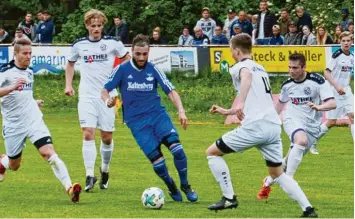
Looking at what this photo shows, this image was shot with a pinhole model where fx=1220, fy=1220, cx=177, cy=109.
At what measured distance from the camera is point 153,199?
46.3 ft

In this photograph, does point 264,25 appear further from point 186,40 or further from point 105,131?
point 105,131

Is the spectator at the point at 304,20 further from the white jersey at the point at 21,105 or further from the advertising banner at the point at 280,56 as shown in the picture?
the white jersey at the point at 21,105

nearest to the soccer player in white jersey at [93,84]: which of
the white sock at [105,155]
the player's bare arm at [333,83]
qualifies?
the white sock at [105,155]

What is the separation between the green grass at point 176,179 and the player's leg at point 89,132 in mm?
200

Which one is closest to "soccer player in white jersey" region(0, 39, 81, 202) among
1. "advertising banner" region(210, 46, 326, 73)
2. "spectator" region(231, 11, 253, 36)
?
"advertising banner" region(210, 46, 326, 73)

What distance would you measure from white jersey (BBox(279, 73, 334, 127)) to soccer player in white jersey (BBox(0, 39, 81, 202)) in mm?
3098

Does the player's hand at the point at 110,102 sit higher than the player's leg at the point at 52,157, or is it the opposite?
the player's hand at the point at 110,102

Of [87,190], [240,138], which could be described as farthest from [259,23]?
[240,138]

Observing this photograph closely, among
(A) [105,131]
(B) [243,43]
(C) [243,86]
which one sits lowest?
(A) [105,131]

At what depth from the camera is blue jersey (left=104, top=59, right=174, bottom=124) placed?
14727mm

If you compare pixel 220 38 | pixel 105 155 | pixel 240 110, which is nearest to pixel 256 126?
pixel 240 110

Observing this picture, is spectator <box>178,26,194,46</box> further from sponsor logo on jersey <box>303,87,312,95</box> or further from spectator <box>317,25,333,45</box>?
sponsor logo on jersey <box>303,87,312,95</box>

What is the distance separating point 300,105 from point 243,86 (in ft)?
11.1

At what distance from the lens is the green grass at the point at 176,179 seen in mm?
13922
